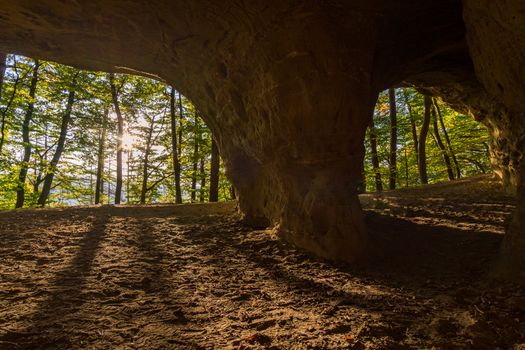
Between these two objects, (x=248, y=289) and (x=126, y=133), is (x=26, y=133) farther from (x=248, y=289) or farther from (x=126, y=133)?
(x=248, y=289)

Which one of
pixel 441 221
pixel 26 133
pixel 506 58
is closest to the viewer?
pixel 506 58

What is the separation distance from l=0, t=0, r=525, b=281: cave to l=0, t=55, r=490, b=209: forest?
6.62m

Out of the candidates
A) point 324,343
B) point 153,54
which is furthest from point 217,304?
point 153,54

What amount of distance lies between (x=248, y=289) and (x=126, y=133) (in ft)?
53.2

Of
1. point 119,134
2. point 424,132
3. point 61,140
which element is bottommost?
point 424,132

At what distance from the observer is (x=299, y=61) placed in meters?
4.93

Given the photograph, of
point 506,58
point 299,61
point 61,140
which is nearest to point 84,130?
point 61,140

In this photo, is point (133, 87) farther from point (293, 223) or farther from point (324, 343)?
point (324, 343)

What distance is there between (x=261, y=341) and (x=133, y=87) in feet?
53.9

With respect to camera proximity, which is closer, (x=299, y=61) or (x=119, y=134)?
(x=299, y=61)

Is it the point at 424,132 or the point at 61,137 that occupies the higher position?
the point at 61,137

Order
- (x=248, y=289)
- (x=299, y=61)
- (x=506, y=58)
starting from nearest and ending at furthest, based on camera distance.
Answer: (x=248, y=289)
(x=506, y=58)
(x=299, y=61)

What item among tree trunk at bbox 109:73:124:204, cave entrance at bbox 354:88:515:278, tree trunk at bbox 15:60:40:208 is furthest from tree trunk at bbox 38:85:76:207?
cave entrance at bbox 354:88:515:278

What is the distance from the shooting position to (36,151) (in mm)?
17234
